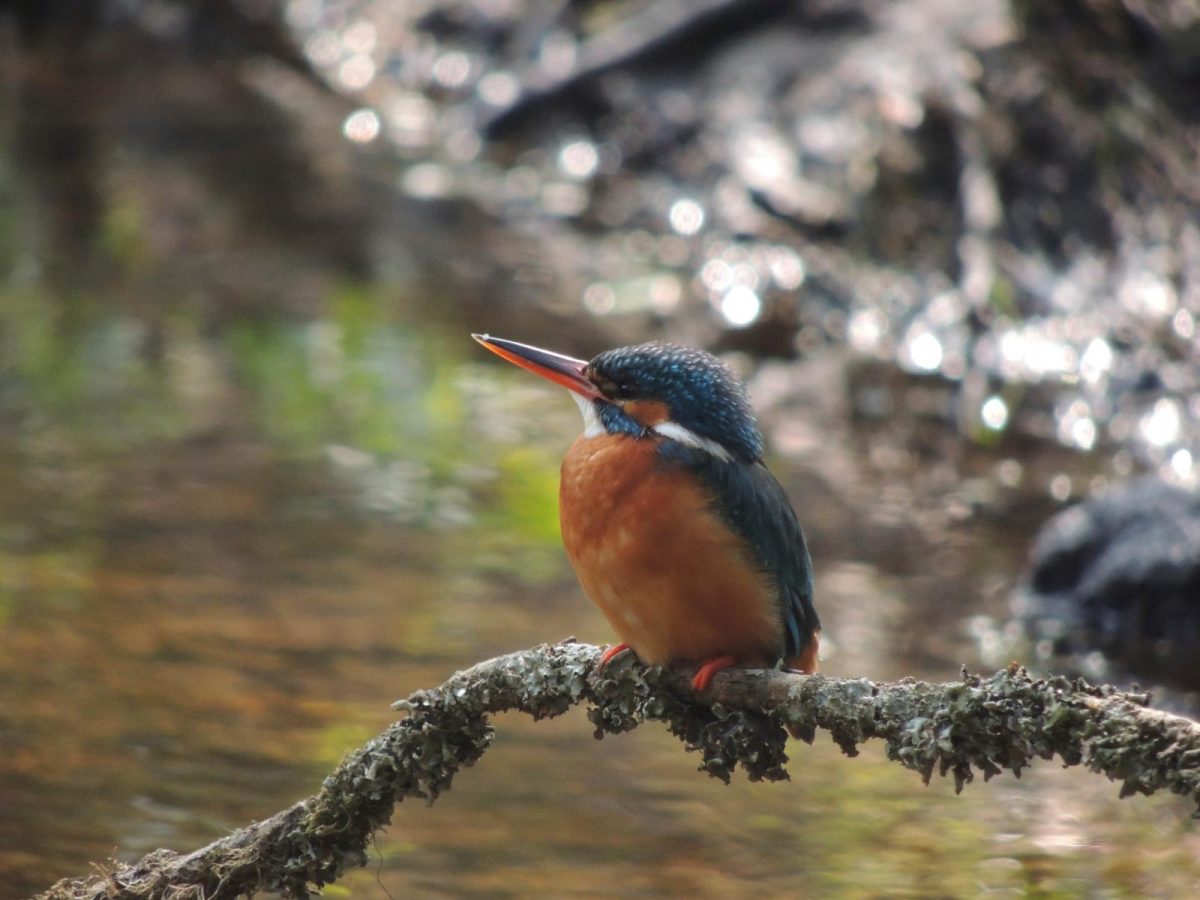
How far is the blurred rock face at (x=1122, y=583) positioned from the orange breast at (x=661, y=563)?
3430 mm

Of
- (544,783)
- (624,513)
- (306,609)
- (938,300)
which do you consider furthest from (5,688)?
(938,300)

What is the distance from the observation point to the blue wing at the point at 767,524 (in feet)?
11.3

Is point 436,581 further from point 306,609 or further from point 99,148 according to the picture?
point 99,148

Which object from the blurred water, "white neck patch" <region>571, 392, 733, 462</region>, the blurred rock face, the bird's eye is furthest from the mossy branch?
the blurred rock face

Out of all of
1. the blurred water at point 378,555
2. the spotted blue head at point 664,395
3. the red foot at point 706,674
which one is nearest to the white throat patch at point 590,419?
the spotted blue head at point 664,395

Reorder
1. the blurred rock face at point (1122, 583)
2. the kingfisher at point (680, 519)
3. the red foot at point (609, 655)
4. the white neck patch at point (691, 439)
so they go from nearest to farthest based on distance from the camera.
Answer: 1. the red foot at point (609, 655)
2. the kingfisher at point (680, 519)
3. the white neck patch at point (691, 439)
4. the blurred rock face at point (1122, 583)

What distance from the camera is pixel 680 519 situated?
3373 mm

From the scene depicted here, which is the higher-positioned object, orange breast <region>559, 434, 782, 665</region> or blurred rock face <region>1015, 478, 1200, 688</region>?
blurred rock face <region>1015, 478, 1200, 688</region>

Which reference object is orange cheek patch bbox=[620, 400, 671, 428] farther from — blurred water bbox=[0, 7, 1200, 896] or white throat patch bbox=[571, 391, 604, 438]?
blurred water bbox=[0, 7, 1200, 896]

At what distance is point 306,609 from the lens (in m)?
6.30

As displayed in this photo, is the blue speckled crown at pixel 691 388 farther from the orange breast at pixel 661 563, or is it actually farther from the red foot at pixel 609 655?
the red foot at pixel 609 655

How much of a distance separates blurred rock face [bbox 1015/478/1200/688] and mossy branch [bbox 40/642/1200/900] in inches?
143

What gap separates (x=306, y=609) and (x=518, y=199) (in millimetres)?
7429

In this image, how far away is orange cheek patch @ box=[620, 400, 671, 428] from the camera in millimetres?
3580
